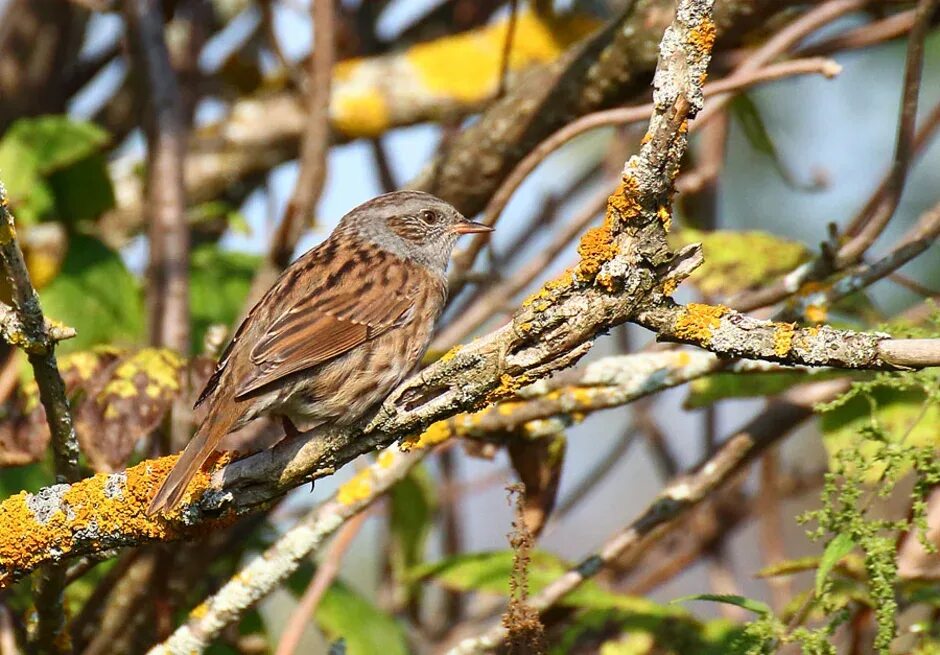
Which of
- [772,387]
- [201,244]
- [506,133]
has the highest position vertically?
[201,244]

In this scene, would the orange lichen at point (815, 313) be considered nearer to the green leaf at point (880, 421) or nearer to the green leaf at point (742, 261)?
the green leaf at point (880, 421)

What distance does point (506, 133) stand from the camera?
4133 mm

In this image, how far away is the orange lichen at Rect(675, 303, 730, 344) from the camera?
227 centimetres

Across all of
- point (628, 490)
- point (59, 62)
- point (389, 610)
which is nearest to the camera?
point (389, 610)

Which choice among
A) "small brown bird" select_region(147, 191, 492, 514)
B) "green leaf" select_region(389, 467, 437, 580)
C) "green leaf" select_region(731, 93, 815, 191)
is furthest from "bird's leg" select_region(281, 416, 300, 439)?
"green leaf" select_region(731, 93, 815, 191)

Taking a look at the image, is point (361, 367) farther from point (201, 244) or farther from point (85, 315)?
point (201, 244)

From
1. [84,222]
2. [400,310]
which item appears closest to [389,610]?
[400,310]

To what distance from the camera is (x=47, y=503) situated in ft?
8.69

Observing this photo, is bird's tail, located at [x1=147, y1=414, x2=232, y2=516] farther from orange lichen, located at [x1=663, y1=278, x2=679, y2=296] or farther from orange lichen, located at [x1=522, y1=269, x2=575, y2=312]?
orange lichen, located at [x1=663, y1=278, x2=679, y2=296]

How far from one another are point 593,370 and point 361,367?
73 centimetres

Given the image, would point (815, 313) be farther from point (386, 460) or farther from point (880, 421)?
point (386, 460)

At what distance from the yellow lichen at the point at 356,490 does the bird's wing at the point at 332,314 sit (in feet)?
1.17

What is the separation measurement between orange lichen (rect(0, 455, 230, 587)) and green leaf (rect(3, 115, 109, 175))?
1.73m

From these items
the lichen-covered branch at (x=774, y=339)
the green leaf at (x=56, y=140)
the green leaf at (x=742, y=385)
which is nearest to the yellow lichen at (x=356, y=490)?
the green leaf at (x=742, y=385)
